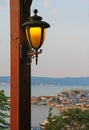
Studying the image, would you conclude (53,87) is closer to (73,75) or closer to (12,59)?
(73,75)

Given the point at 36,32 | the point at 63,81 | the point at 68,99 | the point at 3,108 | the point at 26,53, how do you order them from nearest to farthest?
the point at 36,32
the point at 26,53
the point at 68,99
the point at 63,81
the point at 3,108

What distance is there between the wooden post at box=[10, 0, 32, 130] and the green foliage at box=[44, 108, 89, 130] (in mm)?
925

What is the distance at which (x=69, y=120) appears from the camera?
277cm

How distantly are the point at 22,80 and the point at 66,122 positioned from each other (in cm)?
118

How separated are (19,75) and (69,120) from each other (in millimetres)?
1235

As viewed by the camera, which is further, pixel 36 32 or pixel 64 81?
pixel 64 81

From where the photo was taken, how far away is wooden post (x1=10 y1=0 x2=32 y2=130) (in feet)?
5.56

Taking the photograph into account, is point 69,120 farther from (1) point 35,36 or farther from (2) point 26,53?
(1) point 35,36

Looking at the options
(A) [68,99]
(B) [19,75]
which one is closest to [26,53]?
(B) [19,75]

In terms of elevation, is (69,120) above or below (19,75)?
below

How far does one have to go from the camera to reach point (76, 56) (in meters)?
3.10

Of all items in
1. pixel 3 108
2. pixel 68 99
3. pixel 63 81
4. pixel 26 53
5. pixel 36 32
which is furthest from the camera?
pixel 3 108

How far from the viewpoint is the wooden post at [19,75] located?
1.69m

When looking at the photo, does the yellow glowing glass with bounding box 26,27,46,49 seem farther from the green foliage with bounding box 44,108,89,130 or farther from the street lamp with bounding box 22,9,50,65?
the green foliage with bounding box 44,108,89,130
